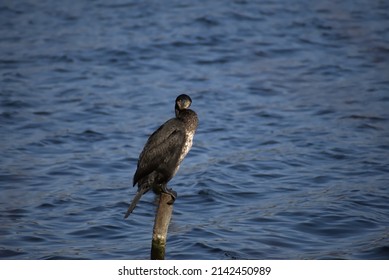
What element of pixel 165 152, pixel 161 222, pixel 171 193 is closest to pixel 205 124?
pixel 165 152

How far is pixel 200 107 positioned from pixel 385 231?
635 centimetres

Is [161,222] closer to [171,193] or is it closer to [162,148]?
[171,193]

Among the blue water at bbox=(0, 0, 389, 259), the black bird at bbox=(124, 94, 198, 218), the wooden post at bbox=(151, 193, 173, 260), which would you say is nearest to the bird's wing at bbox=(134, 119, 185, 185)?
the black bird at bbox=(124, 94, 198, 218)

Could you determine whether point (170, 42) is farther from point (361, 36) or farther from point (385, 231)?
point (385, 231)

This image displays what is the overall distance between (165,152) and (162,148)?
56mm

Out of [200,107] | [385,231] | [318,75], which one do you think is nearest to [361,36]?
[318,75]

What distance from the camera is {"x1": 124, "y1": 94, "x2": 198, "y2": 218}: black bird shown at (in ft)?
29.0

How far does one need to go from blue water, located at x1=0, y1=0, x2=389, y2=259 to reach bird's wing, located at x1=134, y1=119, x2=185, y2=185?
160 centimetres

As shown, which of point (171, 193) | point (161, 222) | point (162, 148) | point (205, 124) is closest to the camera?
point (161, 222)

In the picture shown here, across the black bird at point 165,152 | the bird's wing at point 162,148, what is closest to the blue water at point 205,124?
the black bird at point 165,152

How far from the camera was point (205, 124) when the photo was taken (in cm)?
1552

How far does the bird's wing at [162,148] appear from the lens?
8.82 m

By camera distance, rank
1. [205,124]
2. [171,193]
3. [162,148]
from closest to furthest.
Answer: [171,193] → [162,148] → [205,124]

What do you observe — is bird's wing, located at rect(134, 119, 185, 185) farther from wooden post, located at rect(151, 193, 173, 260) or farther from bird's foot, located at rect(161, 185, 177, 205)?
wooden post, located at rect(151, 193, 173, 260)
